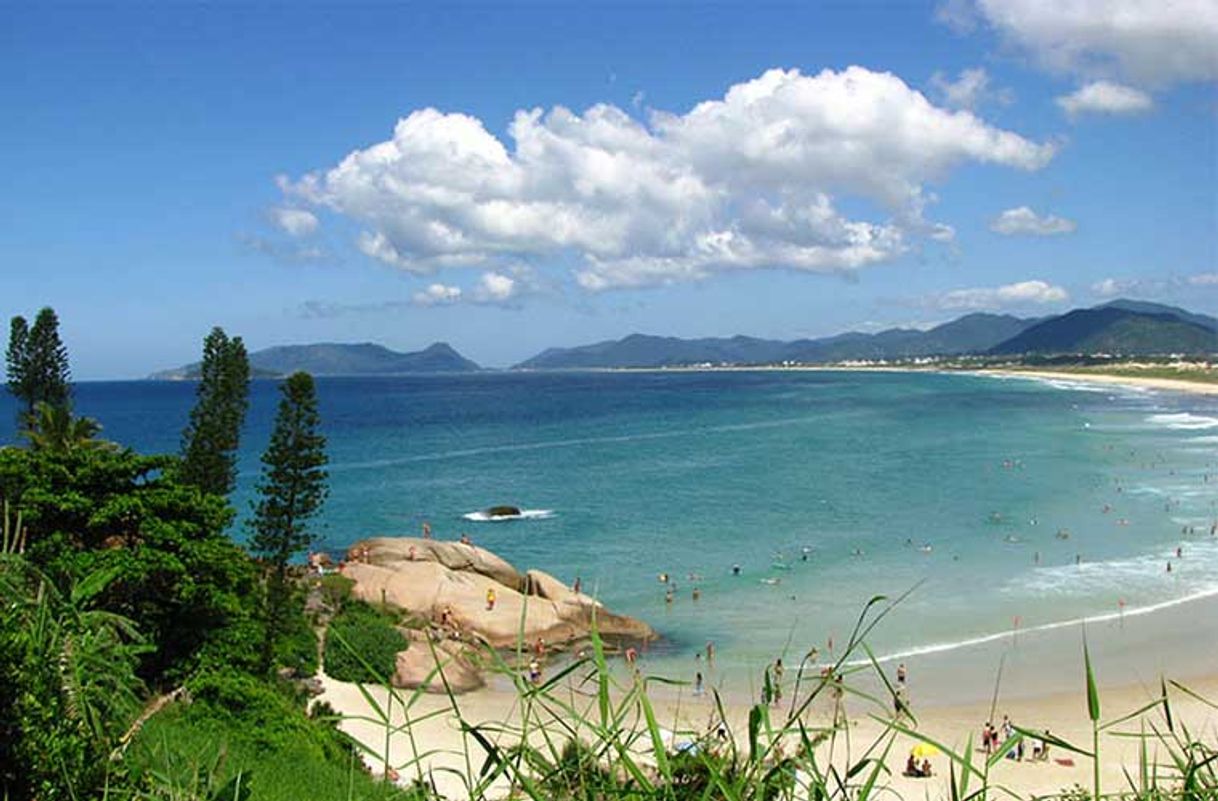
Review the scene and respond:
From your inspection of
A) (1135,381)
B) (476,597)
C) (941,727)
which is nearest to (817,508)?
(476,597)

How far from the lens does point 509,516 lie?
4822 cm

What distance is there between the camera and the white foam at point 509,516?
47500 mm

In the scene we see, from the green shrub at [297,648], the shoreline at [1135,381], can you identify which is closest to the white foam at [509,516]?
the green shrub at [297,648]

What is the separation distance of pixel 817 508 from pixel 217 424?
30123 millimetres

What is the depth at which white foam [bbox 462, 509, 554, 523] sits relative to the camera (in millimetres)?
47500

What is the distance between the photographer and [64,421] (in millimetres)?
27938

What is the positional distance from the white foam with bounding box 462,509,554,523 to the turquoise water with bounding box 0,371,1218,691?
1.85 feet

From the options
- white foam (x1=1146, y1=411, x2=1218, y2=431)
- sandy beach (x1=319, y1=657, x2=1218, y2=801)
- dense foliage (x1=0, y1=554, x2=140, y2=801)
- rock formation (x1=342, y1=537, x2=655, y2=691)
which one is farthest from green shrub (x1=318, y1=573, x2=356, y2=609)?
white foam (x1=1146, y1=411, x2=1218, y2=431)

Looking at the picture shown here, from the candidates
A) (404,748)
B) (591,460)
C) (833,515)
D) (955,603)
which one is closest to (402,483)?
(591,460)

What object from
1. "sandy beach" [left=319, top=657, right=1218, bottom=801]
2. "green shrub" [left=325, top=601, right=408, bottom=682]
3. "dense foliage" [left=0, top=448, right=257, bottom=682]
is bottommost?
"sandy beach" [left=319, top=657, right=1218, bottom=801]

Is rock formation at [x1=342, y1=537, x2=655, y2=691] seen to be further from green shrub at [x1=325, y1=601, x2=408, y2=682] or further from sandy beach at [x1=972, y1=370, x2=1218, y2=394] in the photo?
sandy beach at [x1=972, y1=370, x2=1218, y2=394]

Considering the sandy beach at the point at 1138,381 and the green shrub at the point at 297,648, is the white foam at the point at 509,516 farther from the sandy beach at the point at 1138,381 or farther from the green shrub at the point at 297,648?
the sandy beach at the point at 1138,381

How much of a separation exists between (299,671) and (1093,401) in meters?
113

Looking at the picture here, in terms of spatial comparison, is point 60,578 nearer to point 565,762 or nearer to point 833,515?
point 565,762
